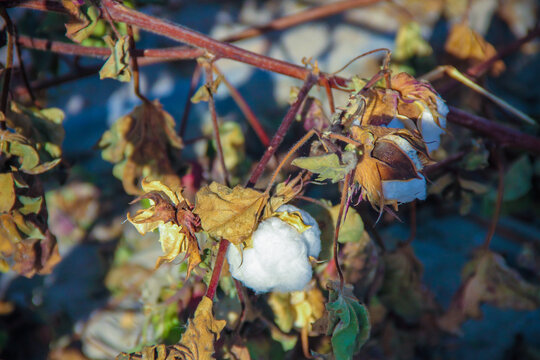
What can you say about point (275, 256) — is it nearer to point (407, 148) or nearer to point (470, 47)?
point (407, 148)

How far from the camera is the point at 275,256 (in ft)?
2.27

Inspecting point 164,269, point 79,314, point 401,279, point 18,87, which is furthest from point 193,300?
point 79,314

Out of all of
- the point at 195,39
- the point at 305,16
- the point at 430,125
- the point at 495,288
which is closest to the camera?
the point at 430,125

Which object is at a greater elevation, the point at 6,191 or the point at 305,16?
the point at 305,16

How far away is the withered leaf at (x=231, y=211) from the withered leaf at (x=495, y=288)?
28.2 inches

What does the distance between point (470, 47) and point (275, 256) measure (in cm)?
111

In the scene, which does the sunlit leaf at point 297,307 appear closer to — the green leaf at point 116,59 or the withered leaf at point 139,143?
the withered leaf at point 139,143

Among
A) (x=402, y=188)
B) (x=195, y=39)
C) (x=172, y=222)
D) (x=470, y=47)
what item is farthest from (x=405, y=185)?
(x=470, y=47)

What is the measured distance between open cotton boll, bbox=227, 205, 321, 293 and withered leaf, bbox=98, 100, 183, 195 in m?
0.45

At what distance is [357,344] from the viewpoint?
2.49ft

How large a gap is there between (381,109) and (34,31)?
1.03m

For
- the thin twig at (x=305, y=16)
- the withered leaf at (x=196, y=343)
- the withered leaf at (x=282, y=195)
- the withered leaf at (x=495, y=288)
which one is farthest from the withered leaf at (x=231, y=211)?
the thin twig at (x=305, y=16)

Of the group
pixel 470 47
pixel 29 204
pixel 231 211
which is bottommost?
pixel 29 204

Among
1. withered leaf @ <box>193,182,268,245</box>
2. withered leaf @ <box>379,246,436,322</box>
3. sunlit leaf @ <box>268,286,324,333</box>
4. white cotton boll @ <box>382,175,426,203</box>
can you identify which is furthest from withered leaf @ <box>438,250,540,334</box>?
withered leaf @ <box>193,182,268,245</box>
